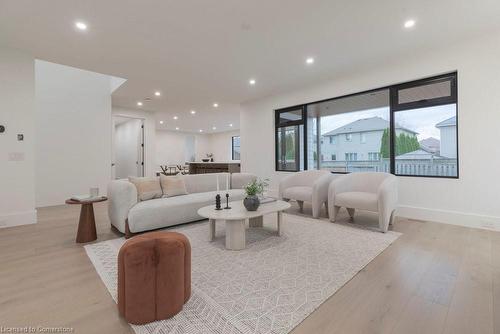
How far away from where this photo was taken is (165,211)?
3.20m

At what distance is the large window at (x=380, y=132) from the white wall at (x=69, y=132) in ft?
15.0

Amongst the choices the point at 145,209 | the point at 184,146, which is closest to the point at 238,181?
the point at 145,209

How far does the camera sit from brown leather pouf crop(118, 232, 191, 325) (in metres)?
1.40

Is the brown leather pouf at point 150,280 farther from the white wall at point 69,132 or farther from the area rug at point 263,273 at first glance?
the white wall at point 69,132

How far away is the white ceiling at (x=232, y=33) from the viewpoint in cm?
260

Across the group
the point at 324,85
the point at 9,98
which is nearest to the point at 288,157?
the point at 324,85

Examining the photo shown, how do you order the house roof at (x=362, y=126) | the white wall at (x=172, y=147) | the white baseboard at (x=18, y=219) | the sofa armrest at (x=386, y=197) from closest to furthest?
1. the sofa armrest at (x=386, y=197)
2. the white baseboard at (x=18, y=219)
3. the house roof at (x=362, y=126)
4. the white wall at (x=172, y=147)

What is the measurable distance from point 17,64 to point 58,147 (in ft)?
7.14

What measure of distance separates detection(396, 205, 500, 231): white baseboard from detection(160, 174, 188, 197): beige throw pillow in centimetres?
384

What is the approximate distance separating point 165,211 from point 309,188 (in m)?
2.51

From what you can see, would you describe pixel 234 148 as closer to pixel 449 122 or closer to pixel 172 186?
pixel 172 186

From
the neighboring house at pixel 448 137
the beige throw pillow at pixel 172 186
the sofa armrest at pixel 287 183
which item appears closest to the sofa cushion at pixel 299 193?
the sofa armrest at pixel 287 183

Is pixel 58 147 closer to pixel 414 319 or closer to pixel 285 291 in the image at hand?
pixel 285 291

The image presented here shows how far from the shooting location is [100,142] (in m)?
5.90
